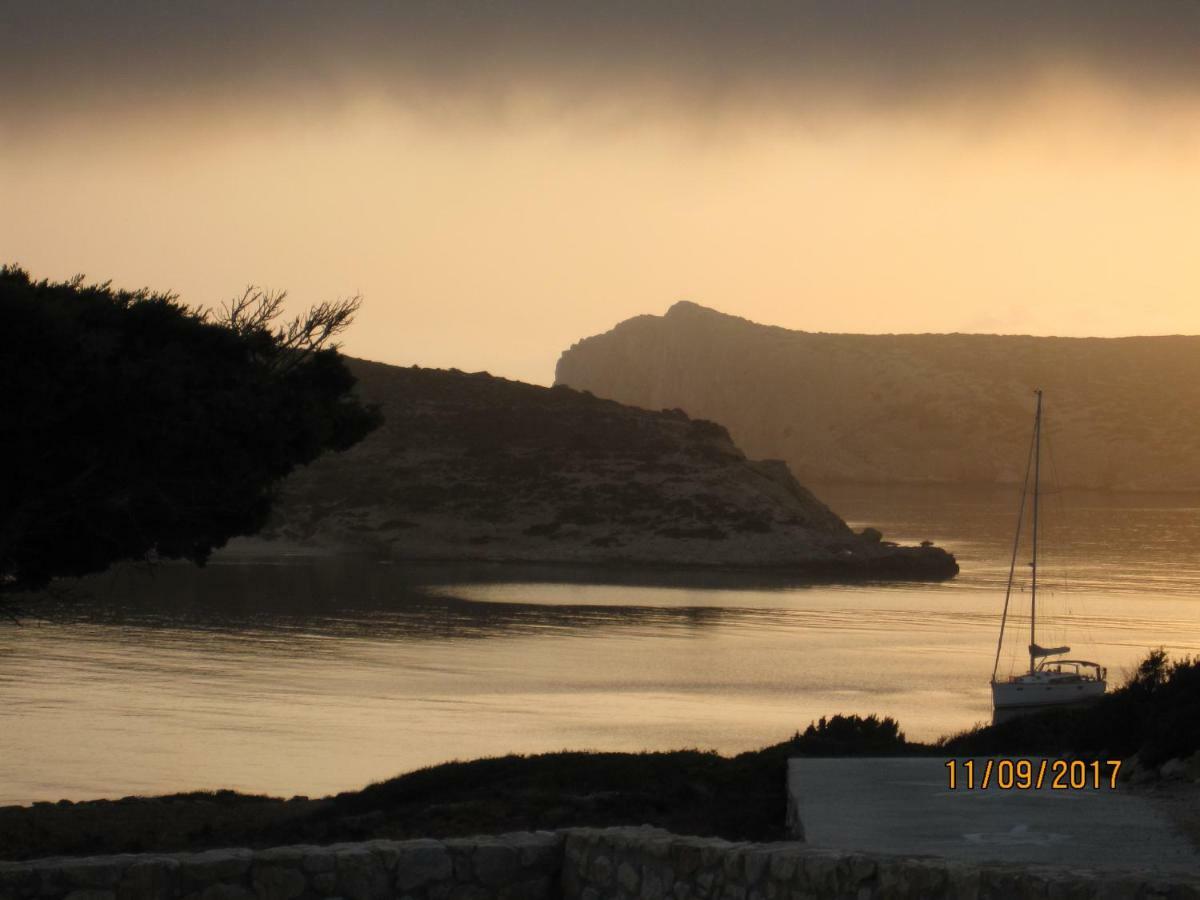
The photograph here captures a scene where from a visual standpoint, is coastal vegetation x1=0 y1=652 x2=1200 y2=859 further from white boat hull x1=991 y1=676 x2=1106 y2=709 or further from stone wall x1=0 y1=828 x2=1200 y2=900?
white boat hull x1=991 y1=676 x2=1106 y2=709

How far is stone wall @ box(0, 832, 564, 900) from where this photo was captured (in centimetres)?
819

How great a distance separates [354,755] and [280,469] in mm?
14481

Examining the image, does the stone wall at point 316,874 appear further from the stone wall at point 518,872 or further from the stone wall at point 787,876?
the stone wall at point 787,876

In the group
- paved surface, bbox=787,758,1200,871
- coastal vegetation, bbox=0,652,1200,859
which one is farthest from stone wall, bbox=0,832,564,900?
coastal vegetation, bbox=0,652,1200,859

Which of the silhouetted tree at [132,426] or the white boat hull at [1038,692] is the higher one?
the silhouetted tree at [132,426]

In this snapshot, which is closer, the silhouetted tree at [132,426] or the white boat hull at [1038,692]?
the silhouetted tree at [132,426]

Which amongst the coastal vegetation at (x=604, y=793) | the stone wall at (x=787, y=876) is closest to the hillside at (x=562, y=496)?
the coastal vegetation at (x=604, y=793)

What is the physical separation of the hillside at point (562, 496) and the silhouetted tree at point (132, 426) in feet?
231

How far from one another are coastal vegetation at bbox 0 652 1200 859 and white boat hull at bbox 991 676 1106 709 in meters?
24.4

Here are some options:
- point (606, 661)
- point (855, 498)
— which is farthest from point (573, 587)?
point (855, 498)

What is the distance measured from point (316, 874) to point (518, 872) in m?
1.22

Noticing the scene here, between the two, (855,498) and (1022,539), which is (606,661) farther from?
(855,498)

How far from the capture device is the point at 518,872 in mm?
9000

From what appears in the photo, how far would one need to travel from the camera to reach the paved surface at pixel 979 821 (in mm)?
9062
